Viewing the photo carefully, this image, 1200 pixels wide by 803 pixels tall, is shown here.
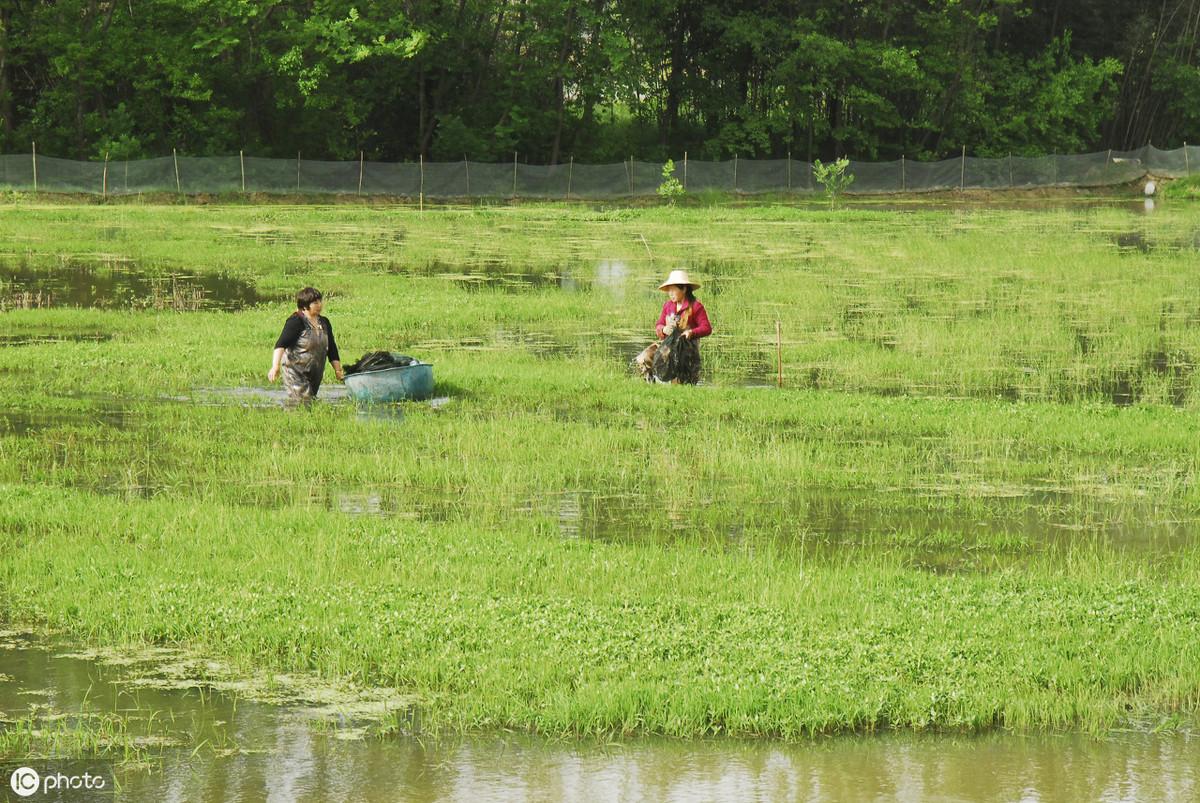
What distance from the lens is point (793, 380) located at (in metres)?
18.0

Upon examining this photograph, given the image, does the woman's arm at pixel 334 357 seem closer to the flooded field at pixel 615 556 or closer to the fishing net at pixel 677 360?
the flooded field at pixel 615 556

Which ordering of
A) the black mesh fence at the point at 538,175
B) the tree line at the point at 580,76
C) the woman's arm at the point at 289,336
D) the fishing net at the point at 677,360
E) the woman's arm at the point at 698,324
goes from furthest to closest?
1. the tree line at the point at 580,76
2. the black mesh fence at the point at 538,175
3. the fishing net at the point at 677,360
4. the woman's arm at the point at 698,324
5. the woman's arm at the point at 289,336

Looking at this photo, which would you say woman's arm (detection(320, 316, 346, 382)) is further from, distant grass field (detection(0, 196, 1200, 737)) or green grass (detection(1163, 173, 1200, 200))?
green grass (detection(1163, 173, 1200, 200))

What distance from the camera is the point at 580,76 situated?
6500cm

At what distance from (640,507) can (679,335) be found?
18.7 ft

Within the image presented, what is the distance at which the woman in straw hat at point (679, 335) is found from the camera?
16922 millimetres

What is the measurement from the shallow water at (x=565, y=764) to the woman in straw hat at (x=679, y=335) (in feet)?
33.1

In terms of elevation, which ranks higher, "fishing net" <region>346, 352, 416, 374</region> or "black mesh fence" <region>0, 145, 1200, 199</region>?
"black mesh fence" <region>0, 145, 1200, 199</region>

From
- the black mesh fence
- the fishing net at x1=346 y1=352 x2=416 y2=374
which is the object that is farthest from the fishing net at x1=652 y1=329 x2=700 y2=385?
the black mesh fence

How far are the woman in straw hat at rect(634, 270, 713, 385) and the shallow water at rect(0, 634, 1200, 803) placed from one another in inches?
397

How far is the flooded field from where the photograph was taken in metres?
6.96

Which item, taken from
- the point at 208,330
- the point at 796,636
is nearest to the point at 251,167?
the point at 208,330

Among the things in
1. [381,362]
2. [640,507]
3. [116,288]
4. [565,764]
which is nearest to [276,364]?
[381,362]

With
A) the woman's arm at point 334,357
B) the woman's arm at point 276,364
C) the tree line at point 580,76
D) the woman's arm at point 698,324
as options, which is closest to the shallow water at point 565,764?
the woman's arm at point 276,364
